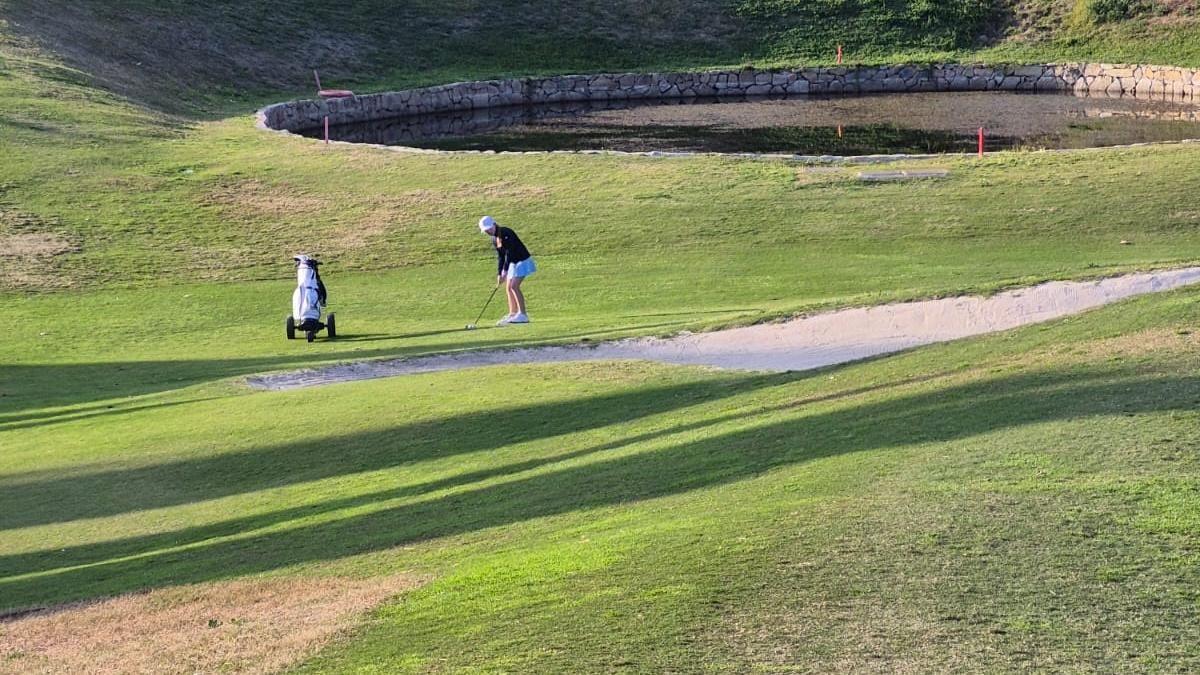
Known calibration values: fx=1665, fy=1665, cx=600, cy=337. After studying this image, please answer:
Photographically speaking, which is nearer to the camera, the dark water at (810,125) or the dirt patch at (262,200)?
the dirt patch at (262,200)

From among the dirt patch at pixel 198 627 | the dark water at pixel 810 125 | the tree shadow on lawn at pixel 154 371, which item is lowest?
the dirt patch at pixel 198 627

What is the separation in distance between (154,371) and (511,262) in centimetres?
523

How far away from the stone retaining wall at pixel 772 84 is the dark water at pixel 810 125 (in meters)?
0.88

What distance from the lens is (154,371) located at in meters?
22.9

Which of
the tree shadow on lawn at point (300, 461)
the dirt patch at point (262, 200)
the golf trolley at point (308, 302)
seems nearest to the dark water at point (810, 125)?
the dirt patch at point (262, 200)

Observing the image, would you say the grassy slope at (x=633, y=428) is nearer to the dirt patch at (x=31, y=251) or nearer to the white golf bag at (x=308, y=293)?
the dirt patch at (x=31, y=251)

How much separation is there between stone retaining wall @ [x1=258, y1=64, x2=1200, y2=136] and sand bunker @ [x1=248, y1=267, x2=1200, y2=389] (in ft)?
120

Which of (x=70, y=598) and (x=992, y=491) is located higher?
(x=992, y=491)

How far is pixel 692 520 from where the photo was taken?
→ 11688mm

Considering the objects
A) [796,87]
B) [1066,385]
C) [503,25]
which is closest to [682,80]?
[796,87]

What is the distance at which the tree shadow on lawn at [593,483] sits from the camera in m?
13.1

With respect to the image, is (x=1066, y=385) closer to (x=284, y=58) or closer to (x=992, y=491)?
(x=992, y=491)

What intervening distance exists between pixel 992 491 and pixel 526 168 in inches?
1060

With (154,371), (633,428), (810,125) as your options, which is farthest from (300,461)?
(810,125)
